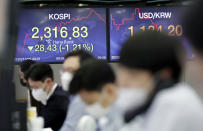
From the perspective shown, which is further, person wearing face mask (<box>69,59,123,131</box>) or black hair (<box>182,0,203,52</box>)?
person wearing face mask (<box>69,59,123,131</box>)

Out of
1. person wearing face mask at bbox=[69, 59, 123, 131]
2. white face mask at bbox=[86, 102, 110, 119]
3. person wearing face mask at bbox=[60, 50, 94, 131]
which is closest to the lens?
person wearing face mask at bbox=[69, 59, 123, 131]

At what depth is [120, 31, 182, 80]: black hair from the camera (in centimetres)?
113

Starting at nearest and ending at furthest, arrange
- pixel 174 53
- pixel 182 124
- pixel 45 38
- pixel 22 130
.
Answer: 1. pixel 182 124
2. pixel 174 53
3. pixel 22 130
4. pixel 45 38

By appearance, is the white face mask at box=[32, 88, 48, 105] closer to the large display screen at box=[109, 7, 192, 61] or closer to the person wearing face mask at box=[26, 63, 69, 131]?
the person wearing face mask at box=[26, 63, 69, 131]

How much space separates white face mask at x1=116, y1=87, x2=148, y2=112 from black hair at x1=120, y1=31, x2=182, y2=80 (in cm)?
7

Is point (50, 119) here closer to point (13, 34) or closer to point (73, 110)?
point (73, 110)

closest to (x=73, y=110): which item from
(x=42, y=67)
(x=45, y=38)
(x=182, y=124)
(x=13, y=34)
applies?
(x=42, y=67)

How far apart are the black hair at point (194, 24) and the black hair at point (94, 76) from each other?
32.5 inches

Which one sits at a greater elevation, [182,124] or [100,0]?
[100,0]

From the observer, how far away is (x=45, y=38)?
201 inches

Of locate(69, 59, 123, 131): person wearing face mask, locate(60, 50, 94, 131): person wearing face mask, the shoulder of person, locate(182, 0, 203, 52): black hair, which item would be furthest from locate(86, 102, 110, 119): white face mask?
locate(182, 0, 203, 52): black hair

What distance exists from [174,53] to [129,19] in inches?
160

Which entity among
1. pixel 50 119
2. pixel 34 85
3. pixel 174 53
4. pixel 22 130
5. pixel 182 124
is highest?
pixel 174 53

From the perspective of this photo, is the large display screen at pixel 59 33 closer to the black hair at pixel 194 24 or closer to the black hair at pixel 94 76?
the black hair at pixel 94 76
